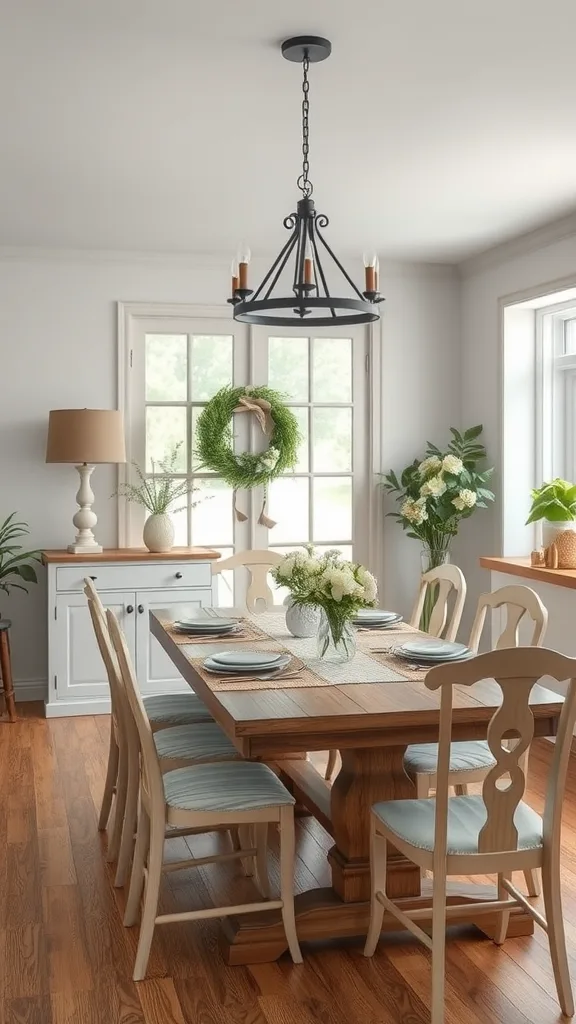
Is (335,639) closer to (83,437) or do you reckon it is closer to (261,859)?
(261,859)

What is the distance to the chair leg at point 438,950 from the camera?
2.34 metres

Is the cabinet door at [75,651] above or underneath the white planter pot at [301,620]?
underneath

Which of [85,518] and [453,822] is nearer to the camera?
[453,822]

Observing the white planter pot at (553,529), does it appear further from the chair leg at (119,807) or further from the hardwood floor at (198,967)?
the chair leg at (119,807)

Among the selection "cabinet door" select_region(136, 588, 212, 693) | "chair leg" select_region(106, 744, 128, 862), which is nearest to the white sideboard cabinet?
"cabinet door" select_region(136, 588, 212, 693)

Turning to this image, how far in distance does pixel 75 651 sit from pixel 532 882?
10.1 feet

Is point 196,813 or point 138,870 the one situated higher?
point 196,813

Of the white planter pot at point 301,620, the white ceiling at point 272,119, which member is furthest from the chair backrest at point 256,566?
the white ceiling at point 272,119

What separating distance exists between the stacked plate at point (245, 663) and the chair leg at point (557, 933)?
953mm

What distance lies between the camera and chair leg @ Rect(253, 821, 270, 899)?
3.04 metres

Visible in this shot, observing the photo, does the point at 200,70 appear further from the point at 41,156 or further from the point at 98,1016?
the point at 98,1016

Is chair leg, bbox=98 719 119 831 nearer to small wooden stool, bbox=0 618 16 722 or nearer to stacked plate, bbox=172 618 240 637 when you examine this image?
stacked plate, bbox=172 618 240 637

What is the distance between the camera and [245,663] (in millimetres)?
3029

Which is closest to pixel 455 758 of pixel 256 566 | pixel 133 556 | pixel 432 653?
pixel 432 653
